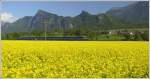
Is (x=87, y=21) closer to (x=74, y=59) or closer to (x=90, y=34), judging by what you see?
(x=90, y=34)

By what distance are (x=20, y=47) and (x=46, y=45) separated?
0.30 m

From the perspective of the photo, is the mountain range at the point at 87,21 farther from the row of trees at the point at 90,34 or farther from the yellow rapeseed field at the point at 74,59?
the yellow rapeseed field at the point at 74,59

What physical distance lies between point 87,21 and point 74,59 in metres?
0.46

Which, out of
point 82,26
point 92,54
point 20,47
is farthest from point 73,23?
point 20,47

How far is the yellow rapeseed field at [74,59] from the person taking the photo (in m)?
3.47

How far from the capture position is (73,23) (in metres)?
3.68

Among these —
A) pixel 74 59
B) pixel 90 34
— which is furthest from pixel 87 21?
pixel 74 59

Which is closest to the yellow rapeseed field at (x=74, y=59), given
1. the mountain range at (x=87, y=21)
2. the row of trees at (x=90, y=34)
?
the row of trees at (x=90, y=34)

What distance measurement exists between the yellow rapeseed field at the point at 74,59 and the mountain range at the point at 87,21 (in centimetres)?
18

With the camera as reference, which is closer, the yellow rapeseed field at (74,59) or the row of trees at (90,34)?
the yellow rapeseed field at (74,59)

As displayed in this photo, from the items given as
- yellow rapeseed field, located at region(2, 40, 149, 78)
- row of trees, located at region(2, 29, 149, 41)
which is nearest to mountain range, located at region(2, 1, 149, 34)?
row of trees, located at region(2, 29, 149, 41)

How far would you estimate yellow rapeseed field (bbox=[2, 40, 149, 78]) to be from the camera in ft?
11.4

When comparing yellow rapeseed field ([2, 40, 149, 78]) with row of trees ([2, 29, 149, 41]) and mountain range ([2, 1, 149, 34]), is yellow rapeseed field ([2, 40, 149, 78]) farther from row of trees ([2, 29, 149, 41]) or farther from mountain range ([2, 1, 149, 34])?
mountain range ([2, 1, 149, 34])

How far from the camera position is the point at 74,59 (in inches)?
147
